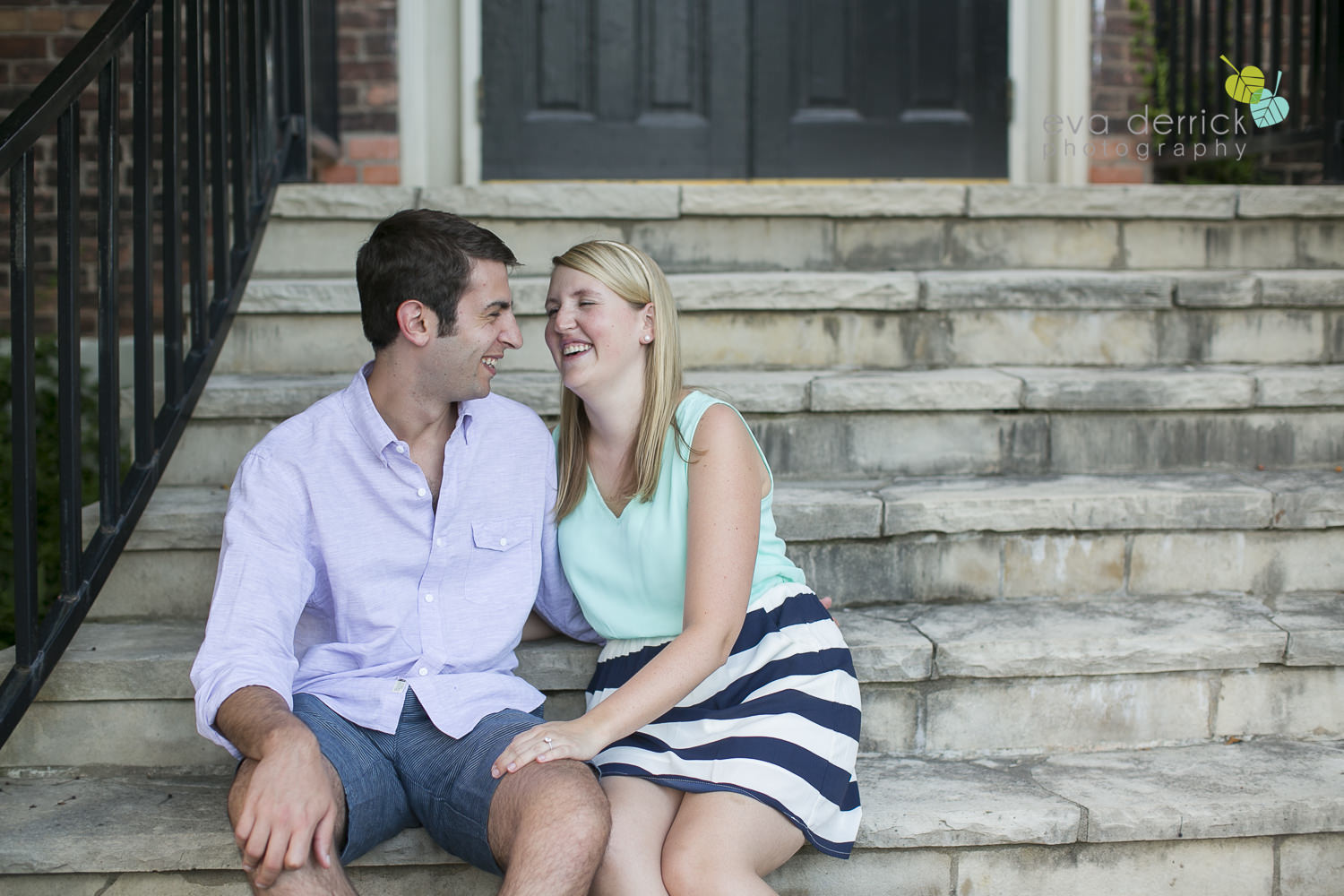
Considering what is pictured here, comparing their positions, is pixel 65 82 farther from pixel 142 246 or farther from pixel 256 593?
pixel 256 593

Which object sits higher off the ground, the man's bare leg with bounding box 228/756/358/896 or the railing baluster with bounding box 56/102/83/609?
the railing baluster with bounding box 56/102/83/609

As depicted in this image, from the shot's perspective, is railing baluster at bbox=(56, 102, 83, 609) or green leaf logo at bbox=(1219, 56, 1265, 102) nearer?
railing baluster at bbox=(56, 102, 83, 609)

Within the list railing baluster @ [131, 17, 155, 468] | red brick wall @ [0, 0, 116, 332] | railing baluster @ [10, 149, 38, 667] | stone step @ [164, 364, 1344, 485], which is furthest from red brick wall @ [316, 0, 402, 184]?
railing baluster @ [10, 149, 38, 667]

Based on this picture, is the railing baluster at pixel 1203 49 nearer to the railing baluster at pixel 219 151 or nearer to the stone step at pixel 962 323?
the stone step at pixel 962 323

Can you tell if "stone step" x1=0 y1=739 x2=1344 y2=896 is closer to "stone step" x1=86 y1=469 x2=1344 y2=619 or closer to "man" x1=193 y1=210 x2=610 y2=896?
Answer: "man" x1=193 y1=210 x2=610 y2=896

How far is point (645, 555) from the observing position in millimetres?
1707

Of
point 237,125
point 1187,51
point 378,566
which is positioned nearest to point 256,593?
point 378,566

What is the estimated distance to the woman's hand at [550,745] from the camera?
1.47m

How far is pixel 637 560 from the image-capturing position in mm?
1718

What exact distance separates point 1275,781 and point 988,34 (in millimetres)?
3090

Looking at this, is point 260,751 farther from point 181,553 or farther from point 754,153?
point 754,153

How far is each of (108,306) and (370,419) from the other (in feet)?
2.24

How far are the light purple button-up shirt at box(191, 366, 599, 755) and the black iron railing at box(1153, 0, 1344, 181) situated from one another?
2.89 meters

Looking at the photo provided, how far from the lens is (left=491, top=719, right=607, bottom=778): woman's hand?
1.47 m
